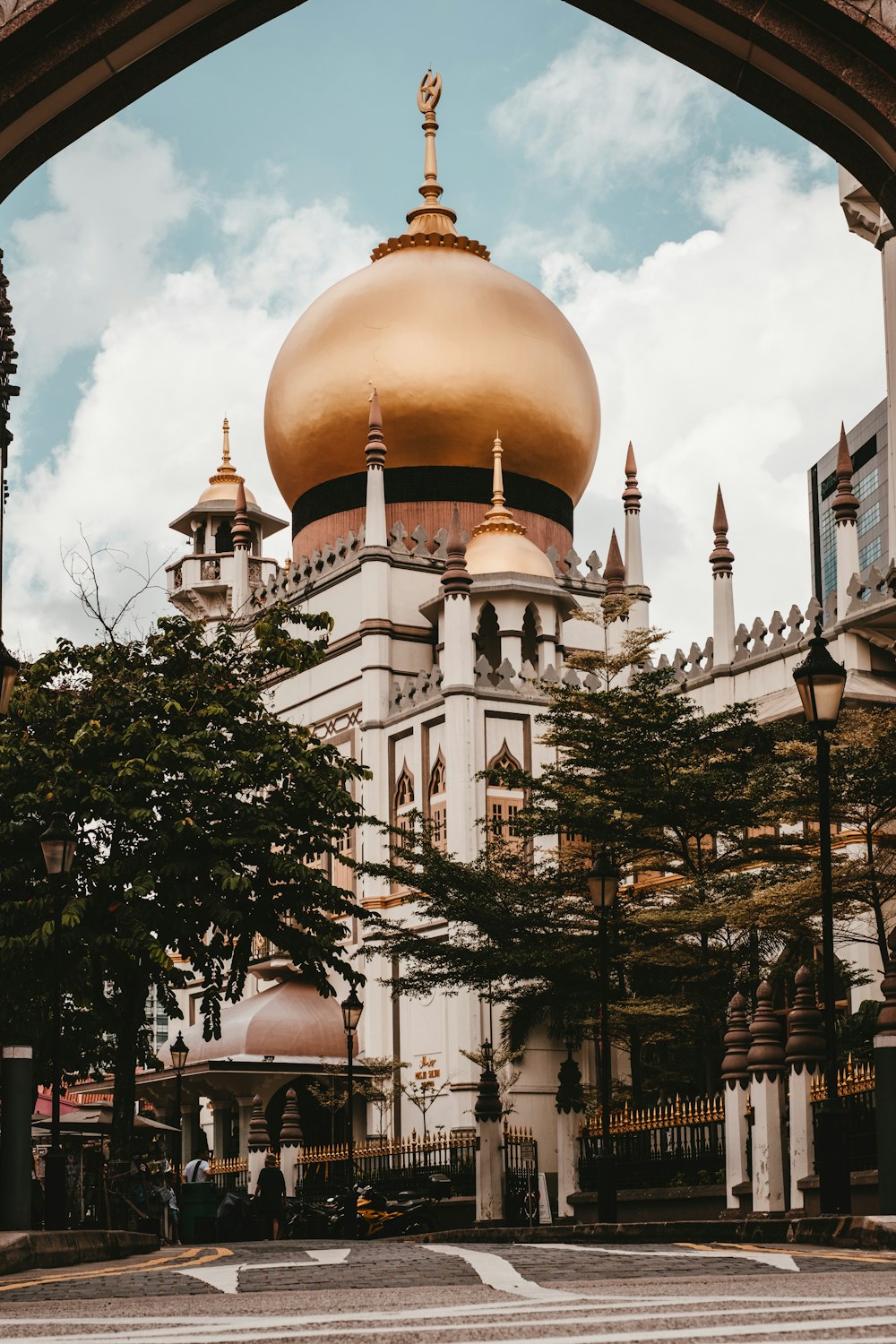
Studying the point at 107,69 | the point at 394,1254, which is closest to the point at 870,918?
the point at 394,1254

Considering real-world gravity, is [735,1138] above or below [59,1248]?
above

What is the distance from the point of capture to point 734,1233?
15453mm

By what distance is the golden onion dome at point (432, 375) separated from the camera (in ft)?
152

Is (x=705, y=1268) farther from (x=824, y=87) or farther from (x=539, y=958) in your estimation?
(x=539, y=958)

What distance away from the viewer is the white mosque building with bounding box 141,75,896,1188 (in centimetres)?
3788

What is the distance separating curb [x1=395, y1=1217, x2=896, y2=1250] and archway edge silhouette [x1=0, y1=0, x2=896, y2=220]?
6.28 metres

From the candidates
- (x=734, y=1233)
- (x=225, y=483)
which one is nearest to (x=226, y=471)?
(x=225, y=483)

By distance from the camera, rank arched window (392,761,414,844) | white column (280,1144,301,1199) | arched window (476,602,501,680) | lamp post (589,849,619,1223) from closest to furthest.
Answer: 1. lamp post (589,849,619,1223)
2. white column (280,1144,301,1199)
3. arched window (392,761,414,844)
4. arched window (476,602,501,680)

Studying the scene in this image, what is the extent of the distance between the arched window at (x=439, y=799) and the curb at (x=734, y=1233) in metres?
17.2

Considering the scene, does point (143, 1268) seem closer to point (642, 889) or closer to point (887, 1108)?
point (887, 1108)

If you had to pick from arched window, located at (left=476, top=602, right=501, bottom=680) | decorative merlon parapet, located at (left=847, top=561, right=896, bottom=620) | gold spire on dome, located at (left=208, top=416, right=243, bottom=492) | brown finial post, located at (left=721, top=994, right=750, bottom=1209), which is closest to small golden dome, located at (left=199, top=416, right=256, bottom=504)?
gold spire on dome, located at (left=208, top=416, right=243, bottom=492)

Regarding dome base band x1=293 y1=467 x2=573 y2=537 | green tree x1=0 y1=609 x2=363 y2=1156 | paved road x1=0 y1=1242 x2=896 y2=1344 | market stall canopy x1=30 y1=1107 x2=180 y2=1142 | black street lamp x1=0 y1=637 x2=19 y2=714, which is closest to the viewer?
paved road x1=0 y1=1242 x2=896 y2=1344

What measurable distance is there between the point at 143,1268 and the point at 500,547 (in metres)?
30.5

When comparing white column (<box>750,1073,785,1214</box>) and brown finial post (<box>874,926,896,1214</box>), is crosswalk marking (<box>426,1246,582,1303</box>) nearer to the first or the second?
brown finial post (<box>874,926,896,1214</box>)
